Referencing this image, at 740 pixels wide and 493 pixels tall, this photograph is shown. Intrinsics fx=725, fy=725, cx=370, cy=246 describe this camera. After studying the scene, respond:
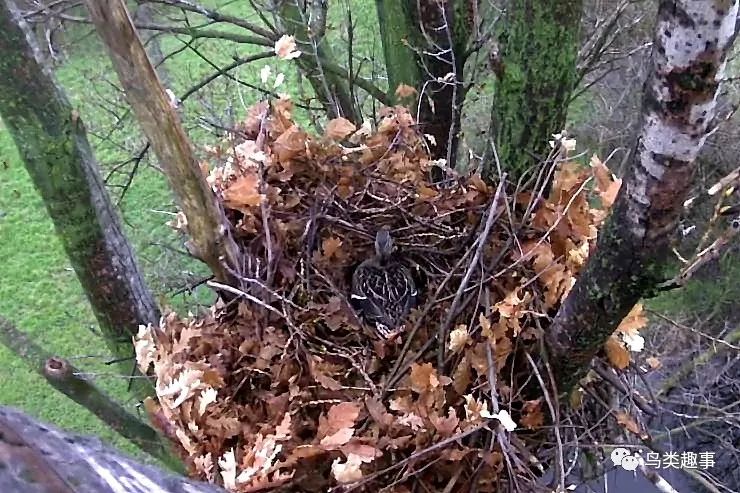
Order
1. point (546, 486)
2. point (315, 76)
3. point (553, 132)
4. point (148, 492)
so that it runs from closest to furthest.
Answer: point (148, 492)
point (546, 486)
point (553, 132)
point (315, 76)

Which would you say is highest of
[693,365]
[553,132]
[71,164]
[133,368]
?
[71,164]

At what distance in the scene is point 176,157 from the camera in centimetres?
142

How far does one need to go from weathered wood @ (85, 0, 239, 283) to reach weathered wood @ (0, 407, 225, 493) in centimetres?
83

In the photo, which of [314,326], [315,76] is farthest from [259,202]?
[315,76]

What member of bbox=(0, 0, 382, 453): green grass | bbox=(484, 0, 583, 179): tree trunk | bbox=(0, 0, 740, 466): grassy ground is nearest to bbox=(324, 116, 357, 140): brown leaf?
bbox=(484, 0, 583, 179): tree trunk

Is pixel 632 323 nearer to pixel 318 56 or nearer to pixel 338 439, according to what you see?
pixel 338 439

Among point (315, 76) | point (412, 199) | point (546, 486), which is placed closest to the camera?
point (546, 486)

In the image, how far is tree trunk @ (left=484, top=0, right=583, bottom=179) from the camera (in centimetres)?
167

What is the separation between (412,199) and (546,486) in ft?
2.64

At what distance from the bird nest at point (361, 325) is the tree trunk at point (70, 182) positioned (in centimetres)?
35

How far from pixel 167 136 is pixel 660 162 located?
89cm

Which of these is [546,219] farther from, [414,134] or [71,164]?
[71,164]

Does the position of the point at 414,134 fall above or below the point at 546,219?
above

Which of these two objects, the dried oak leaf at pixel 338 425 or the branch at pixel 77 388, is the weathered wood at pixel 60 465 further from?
the branch at pixel 77 388
